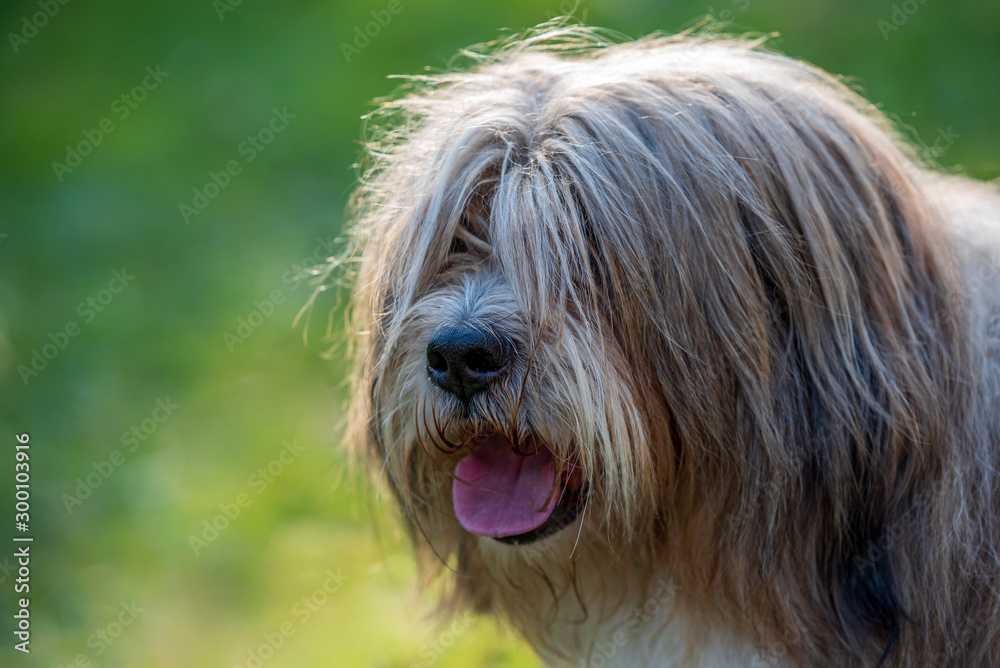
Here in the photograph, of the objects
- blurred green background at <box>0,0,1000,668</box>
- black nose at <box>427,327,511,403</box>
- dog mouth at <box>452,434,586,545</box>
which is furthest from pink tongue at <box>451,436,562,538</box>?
blurred green background at <box>0,0,1000,668</box>

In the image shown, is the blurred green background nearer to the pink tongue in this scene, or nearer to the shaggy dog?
the pink tongue

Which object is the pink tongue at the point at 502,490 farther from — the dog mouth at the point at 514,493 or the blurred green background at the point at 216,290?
the blurred green background at the point at 216,290

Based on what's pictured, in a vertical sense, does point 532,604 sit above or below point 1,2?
below

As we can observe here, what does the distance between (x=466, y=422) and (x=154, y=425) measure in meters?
3.39

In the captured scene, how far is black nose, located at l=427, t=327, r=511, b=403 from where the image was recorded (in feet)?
6.77

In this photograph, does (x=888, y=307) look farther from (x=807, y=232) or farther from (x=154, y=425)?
(x=154, y=425)

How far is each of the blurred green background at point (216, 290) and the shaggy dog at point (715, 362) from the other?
81cm

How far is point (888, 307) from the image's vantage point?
220 cm

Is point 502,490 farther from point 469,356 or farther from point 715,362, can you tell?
point 715,362

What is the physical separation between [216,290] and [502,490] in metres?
4.09

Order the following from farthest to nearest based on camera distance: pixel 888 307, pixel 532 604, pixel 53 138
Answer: pixel 53 138 → pixel 532 604 → pixel 888 307

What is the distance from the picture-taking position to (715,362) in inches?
83.0

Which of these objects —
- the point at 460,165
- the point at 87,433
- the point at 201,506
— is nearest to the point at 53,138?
the point at 87,433

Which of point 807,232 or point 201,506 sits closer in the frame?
point 807,232
